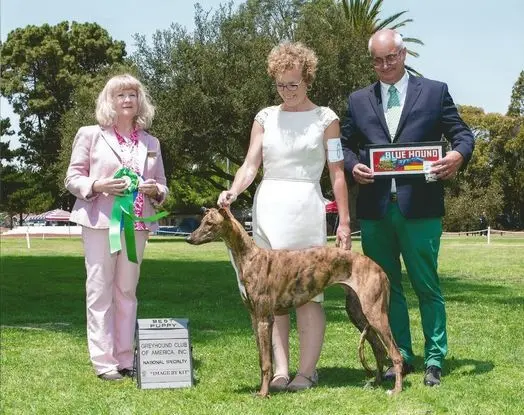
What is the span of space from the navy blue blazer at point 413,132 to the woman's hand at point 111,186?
1614 millimetres

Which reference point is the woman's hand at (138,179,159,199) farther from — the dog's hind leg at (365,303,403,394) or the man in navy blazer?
the dog's hind leg at (365,303,403,394)

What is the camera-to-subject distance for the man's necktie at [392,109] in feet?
18.4

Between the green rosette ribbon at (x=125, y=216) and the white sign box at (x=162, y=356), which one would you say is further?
the green rosette ribbon at (x=125, y=216)

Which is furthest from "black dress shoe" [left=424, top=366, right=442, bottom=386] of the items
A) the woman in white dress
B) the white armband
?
the white armband

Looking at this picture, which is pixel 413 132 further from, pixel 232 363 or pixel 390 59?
pixel 232 363

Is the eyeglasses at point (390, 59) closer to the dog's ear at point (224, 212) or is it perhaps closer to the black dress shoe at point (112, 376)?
the dog's ear at point (224, 212)

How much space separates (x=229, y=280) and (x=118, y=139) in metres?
10.3

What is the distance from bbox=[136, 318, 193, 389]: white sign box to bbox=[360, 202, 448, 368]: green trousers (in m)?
1.52

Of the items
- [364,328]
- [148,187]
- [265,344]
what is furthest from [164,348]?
[364,328]

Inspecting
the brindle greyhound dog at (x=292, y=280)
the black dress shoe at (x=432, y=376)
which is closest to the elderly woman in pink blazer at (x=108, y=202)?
the brindle greyhound dog at (x=292, y=280)

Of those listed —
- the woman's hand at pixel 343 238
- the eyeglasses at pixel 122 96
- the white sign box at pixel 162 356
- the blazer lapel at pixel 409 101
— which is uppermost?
the eyeglasses at pixel 122 96

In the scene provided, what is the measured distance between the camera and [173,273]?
1794 cm

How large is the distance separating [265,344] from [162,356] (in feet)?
2.93

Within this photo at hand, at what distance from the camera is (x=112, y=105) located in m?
5.86
